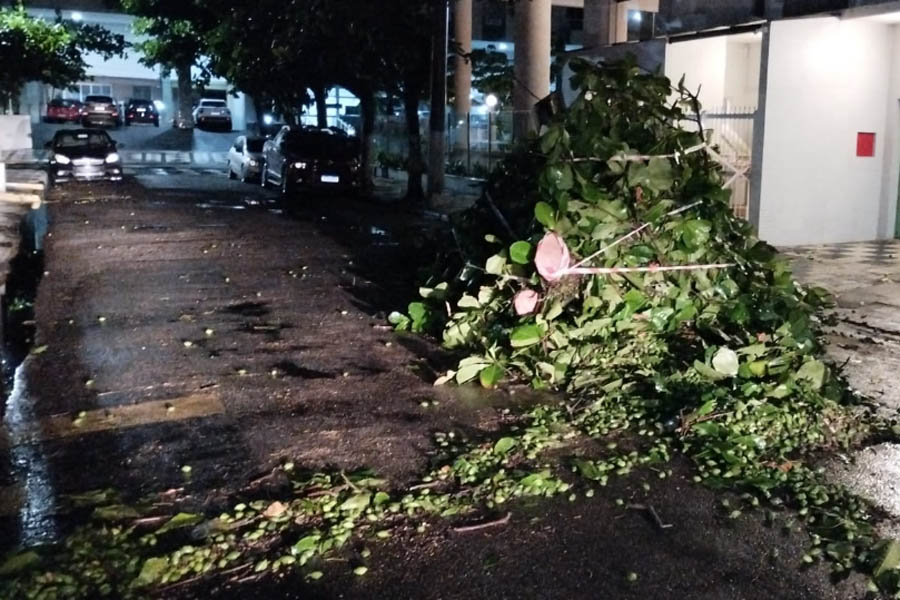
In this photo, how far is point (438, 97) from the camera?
68.1ft

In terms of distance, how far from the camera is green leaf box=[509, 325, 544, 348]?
7.50m

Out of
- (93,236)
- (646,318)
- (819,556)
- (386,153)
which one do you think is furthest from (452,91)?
(819,556)

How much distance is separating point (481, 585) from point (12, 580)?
213cm

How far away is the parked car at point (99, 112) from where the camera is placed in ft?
165

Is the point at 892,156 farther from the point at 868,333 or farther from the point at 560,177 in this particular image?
the point at 560,177

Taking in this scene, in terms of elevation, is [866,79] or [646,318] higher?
[866,79]

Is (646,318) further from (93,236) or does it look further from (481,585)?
(93,236)

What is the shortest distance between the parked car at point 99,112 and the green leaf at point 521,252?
46741 millimetres

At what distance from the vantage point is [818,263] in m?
13.2

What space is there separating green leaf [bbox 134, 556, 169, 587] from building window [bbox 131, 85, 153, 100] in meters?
70.5

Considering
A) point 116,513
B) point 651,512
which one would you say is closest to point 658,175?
point 651,512

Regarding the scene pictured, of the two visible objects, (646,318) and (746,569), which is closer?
(746,569)

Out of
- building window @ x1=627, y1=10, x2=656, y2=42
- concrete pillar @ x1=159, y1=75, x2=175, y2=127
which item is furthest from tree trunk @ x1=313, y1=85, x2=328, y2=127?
concrete pillar @ x1=159, y1=75, x2=175, y2=127

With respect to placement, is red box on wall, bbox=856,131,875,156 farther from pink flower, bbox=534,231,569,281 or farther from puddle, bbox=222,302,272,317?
puddle, bbox=222,302,272,317
